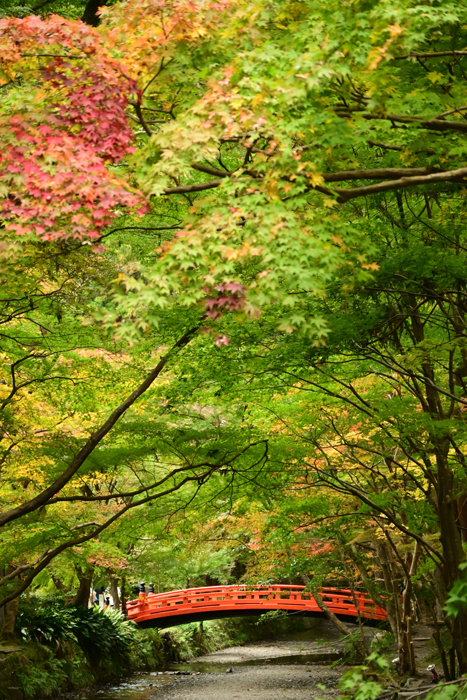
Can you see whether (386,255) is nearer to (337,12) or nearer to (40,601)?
(337,12)

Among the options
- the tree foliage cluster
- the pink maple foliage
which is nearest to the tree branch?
the tree foliage cluster

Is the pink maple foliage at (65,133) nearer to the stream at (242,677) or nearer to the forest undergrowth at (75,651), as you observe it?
the stream at (242,677)

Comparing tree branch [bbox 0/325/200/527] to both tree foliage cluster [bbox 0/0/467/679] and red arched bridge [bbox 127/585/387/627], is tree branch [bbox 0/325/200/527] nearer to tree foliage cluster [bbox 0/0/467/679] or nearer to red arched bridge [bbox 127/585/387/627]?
tree foliage cluster [bbox 0/0/467/679]

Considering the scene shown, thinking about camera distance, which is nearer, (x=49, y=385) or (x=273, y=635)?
(x=49, y=385)

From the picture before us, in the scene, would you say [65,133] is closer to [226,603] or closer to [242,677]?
[242,677]

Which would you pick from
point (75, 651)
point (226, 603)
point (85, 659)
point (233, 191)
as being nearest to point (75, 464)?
point (233, 191)

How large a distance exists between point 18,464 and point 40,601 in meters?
8.41

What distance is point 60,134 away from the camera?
435 cm

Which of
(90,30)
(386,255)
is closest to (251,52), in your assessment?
(90,30)

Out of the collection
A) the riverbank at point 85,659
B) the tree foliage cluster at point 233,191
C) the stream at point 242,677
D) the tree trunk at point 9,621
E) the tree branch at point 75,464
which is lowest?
the stream at point 242,677

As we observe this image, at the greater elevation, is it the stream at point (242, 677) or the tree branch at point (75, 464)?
the tree branch at point (75, 464)

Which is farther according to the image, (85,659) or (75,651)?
(85,659)

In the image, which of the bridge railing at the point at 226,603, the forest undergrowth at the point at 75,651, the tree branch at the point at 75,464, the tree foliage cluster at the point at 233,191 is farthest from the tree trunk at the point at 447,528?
the bridge railing at the point at 226,603

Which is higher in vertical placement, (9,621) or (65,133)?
(65,133)
